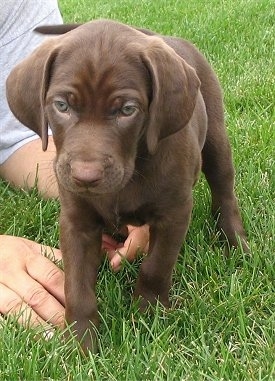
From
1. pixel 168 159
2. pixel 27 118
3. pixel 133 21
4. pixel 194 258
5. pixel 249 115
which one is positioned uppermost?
pixel 27 118

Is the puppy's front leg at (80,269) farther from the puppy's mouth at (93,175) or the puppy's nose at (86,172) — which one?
the puppy's nose at (86,172)

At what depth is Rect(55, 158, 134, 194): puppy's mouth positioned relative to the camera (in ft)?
8.09

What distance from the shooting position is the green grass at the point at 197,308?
2533mm

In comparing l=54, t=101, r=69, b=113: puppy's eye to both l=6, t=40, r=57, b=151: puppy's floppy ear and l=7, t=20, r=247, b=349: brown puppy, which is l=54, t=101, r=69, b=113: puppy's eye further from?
l=6, t=40, r=57, b=151: puppy's floppy ear

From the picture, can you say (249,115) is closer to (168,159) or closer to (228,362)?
(168,159)

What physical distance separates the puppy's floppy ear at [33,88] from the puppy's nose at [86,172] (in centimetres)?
36

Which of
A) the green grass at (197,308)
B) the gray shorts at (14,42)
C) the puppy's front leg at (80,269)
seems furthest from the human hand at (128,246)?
the gray shorts at (14,42)

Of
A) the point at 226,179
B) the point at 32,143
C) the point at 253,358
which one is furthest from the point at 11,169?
the point at 253,358

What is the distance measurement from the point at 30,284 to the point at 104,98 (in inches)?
38.0

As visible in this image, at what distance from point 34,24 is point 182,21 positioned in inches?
136

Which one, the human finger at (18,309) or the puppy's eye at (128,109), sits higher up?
the puppy's eye at (128,109)

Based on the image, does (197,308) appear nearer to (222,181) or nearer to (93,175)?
(93,175)

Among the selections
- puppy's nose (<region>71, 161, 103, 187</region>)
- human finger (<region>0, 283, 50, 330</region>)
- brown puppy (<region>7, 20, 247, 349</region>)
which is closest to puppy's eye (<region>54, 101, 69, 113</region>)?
brown puppy (<region>7, 20, 247, 349</region>)

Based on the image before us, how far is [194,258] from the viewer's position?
11.2 ft
